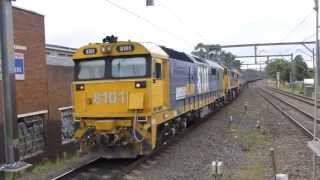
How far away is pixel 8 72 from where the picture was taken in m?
8.45

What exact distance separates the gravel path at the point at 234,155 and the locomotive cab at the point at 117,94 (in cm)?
99

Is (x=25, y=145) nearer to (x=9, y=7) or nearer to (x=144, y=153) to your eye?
(x=144, y=153)

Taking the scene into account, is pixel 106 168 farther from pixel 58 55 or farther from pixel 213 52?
pixel 213 52

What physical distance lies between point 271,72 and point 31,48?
9992 centimetres

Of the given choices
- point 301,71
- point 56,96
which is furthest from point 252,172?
point 301,71

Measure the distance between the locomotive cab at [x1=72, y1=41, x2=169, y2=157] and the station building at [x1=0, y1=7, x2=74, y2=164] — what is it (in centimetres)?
361

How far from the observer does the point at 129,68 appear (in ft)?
42.2

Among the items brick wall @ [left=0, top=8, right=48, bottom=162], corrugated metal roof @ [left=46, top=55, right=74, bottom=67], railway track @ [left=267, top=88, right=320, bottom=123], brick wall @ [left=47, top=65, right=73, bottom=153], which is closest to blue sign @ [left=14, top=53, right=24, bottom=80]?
brick wall @ [left=0, top=8, right=48, bottom=162]

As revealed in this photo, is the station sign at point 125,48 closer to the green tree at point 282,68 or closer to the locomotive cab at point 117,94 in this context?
the locomotive cab at point 117,94

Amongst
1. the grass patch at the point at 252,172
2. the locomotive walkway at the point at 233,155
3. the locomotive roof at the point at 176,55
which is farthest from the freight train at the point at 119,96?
the grass patch at the point at 252,172

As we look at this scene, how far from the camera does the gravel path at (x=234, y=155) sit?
36.3 ft

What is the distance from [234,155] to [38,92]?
7.81 meters

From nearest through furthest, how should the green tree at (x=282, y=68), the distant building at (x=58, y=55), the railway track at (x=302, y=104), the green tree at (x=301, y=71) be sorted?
the distant building at (x=58, y=55) → the railway track at (x=302, y=104) → the green tree at (x=301, y=71) → the green tree at (x=282, y=68)

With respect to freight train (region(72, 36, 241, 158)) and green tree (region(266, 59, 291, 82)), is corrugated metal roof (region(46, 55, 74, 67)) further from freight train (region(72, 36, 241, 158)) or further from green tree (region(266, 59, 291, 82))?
green tree (region(266, 59, 291, 82))
